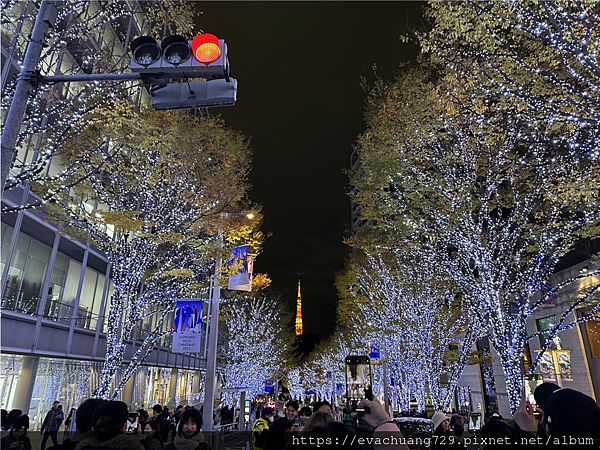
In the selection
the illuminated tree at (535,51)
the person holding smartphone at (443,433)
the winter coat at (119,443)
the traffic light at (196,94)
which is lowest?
the person holding smartphone at (443,433)

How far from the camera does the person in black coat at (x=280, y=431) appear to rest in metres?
5.74

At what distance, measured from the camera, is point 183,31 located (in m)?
9.68

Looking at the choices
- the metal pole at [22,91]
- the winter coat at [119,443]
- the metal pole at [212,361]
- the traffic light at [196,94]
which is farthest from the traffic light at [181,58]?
the metal pole at [212,361]

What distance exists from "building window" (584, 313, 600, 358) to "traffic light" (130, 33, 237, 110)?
18.1 meters

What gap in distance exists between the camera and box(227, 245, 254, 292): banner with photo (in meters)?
13.0

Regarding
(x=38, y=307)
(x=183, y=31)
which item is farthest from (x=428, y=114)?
(x=38, y=307)

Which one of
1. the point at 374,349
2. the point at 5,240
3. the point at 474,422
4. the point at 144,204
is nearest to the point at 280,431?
the point at 144,204

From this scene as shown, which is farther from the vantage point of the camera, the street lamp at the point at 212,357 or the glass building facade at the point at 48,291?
the street lamp at the point at 212,357

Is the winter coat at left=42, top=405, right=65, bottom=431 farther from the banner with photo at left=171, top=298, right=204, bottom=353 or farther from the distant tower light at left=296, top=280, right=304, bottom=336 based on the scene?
the distant tower light at left=296, top=280, right=304, bottom=336

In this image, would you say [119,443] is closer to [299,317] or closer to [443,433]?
[443,433]

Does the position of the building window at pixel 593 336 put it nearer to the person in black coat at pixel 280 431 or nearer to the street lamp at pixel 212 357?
the street lamp at pixel 212 357

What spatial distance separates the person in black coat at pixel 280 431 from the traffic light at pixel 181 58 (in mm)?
5061

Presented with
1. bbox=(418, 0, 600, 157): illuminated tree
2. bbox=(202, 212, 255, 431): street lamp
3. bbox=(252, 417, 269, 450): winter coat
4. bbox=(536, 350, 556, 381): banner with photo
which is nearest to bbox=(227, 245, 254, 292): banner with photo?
bbox=(202, 212, 255, 431): street lamp

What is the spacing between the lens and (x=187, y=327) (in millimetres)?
12398
